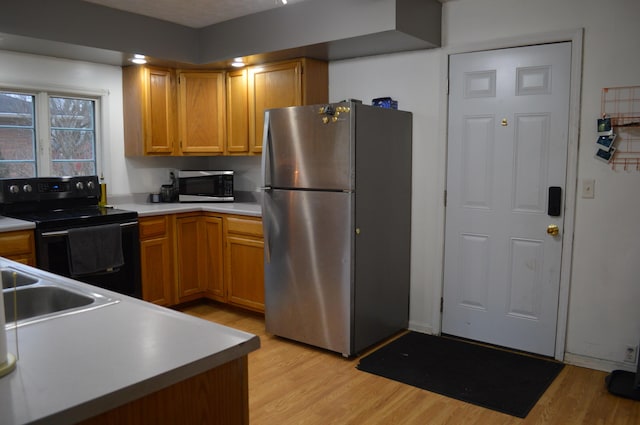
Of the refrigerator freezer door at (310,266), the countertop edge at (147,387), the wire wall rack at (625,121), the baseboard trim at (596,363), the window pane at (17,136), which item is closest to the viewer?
the countertop edge at (147,387)

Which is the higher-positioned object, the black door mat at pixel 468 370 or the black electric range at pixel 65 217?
the black electric range at pixel 65 217

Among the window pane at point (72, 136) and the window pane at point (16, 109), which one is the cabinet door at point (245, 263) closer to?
the window pane at point (72, 136)

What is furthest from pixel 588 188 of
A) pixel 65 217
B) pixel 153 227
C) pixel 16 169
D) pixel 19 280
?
pixel 16 169

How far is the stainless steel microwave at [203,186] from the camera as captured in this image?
4.57m

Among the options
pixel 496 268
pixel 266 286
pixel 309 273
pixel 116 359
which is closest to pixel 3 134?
pixel 266 286

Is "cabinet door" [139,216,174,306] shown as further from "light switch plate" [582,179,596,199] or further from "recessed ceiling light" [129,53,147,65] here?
"light switch plate" [582,179,596,199]

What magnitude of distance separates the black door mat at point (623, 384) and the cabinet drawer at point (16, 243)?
352 cm

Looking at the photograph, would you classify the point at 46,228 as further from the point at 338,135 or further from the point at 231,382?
the point at 231,382

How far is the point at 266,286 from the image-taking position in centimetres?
364

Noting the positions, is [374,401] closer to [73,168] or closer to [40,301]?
[40,301]

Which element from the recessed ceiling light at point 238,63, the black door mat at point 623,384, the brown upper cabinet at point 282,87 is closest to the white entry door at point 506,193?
the black door mat at point 623,384

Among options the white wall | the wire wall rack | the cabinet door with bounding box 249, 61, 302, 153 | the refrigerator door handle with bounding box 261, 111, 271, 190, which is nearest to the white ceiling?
the cabinet door with bounding box 249, 61, 302, 153

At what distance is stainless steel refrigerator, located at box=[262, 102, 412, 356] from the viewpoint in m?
3.19

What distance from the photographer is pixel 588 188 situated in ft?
9.93
